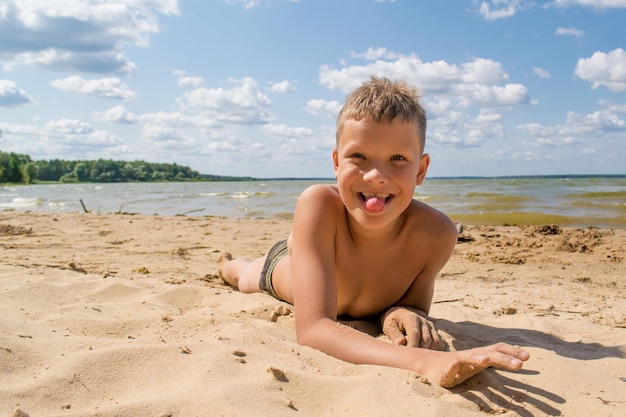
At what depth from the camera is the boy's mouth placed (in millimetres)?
2178

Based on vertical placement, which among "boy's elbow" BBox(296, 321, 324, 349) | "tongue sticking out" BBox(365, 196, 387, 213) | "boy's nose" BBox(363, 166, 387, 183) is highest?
"boy's nose" BBox(363, 166, 387, 183)

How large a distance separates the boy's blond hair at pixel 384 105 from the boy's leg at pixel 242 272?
1.99 m

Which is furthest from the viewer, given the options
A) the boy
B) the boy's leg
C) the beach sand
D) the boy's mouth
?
the boy's leg

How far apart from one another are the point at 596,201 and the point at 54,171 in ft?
230

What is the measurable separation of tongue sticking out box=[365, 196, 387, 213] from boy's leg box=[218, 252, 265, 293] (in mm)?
1896

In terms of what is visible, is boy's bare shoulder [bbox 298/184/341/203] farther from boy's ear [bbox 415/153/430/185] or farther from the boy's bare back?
boy's ear [bbox 415/153/430/185]

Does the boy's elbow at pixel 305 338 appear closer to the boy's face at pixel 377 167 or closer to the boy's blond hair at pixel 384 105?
the boy's face at pixel 377 167

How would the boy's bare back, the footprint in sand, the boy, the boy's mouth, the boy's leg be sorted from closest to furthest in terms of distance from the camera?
the boy, the boy's mouth, the boy's bare back, the footprint in sand, the boy's leg

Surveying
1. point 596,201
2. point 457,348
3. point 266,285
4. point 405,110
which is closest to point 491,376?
point 457,348

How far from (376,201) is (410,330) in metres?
0.61

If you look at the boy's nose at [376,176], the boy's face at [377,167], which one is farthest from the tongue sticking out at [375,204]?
the boy's nose at [376,176]

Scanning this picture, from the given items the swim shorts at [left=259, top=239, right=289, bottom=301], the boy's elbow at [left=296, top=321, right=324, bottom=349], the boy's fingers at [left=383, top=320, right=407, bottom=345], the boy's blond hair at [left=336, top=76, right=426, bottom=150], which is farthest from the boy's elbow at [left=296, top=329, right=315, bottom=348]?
the swim shorts at [left=259, top=239, right=289, bottom=301]

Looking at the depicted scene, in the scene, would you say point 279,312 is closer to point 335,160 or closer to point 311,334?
point 311,334

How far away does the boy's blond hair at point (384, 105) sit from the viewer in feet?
6.98
